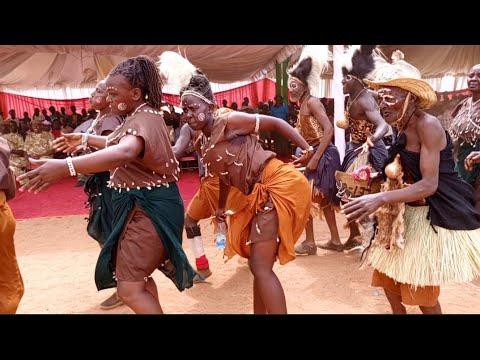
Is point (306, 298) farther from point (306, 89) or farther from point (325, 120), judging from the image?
point (306, 89)

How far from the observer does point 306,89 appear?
492 centimetres

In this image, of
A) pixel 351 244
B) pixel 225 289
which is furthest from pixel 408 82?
pixel 351 244

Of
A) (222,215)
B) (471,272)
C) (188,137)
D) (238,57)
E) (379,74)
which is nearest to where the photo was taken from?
(471,272)

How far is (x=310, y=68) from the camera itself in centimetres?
490

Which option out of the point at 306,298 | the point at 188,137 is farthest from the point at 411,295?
the point at 188,137

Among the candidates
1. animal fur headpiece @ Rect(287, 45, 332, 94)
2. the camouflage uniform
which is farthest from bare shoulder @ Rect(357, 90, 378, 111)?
the camouflage uniform

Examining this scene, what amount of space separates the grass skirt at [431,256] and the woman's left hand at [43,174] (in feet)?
6.81

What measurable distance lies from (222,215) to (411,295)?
158cm

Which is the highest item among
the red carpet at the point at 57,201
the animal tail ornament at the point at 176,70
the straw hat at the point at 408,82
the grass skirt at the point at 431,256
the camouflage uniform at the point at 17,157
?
the animal tail ornament at the point at 176,70

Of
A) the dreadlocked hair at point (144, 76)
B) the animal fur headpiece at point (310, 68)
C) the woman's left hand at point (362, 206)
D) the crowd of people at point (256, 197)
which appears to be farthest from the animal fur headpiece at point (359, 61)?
the dreadlocked hair at point (144, 76)

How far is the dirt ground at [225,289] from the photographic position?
151 inches

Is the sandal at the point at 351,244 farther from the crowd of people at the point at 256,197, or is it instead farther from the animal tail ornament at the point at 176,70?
the animal tail ornament at the point at 176,70

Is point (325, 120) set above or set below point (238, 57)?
below

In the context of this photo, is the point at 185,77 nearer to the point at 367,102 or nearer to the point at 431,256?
the point at 431,256
